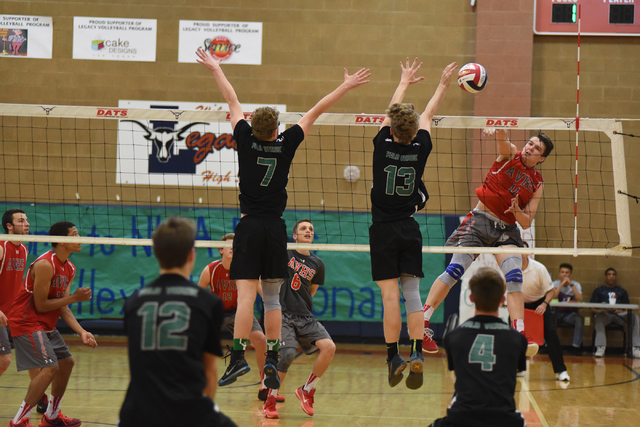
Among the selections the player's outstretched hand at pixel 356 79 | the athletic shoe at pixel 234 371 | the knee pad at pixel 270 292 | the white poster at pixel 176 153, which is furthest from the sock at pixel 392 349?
the white poster at pixel 176 153

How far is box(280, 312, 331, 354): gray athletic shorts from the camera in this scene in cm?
724

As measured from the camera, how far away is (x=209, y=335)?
3170 mm

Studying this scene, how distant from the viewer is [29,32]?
1285 cm

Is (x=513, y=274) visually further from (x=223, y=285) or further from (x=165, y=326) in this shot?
(x=165, y=326)

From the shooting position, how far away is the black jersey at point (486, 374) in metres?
3.66

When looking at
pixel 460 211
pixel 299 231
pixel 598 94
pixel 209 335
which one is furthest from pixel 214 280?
pixel 598 94

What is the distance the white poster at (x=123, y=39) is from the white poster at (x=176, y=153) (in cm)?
99

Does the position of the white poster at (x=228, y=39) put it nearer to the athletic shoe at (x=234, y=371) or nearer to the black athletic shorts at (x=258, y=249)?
the black athletic shorts at (x=258, y=249)

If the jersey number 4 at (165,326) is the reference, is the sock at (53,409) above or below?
below

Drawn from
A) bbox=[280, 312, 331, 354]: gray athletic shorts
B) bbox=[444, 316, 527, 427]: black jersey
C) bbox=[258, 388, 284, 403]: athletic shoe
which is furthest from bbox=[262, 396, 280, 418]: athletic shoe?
bbox=[444, 316, 527, 427]: black jersey

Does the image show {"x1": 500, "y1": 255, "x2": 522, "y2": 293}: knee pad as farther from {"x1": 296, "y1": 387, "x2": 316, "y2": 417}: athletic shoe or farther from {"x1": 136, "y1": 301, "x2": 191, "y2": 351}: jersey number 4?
{"x1": 136, "y1": 301, "x2": 191, "y2": 351}: jersey number 4

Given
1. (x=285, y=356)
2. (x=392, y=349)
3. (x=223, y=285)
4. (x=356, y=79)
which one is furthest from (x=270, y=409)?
(x=356, y=79)

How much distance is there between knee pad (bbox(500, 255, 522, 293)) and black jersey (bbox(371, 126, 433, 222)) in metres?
1.63

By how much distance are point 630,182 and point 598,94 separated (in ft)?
6.06
